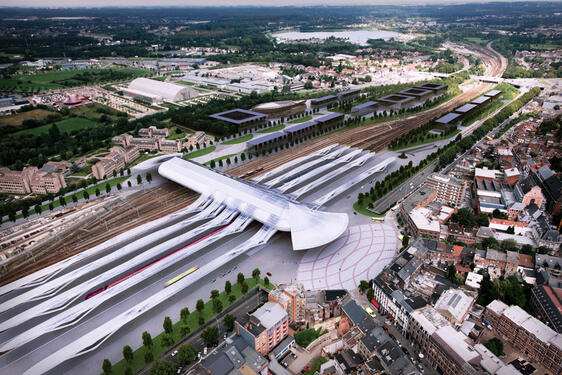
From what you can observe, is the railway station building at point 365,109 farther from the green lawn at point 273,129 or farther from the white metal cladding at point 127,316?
the white metal cladding at point 127,316

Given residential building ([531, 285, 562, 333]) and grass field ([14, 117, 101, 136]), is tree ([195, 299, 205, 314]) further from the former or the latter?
grass field ([14, 117, 101, 136])

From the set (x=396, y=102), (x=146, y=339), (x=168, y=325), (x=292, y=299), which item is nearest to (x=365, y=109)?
(x=396, y=102)

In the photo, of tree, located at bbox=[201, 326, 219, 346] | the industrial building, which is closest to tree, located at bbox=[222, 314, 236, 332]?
tree, located at bbox=[201, 326, 219, 346]

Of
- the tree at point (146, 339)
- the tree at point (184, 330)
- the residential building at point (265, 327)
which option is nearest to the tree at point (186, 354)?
the tree at point (184, 330)

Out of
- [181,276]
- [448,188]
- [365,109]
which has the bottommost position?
[181,276]

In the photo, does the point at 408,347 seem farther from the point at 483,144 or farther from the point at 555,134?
the point at 555,134

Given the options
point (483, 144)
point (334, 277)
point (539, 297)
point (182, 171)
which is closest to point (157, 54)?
point (182, 171)

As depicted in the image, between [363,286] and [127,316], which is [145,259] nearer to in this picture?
[127,316]
